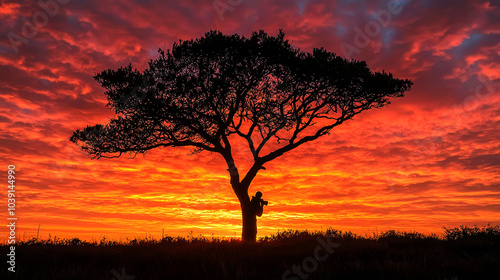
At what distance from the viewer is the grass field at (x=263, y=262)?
10508 mm

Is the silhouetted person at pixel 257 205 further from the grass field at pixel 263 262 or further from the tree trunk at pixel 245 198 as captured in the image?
the grass field at pixel 263 262

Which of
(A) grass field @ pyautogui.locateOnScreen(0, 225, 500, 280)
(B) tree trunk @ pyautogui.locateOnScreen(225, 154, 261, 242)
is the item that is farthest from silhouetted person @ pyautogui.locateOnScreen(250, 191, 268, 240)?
(A) grass field @ pyautogui.locateOnScreen(0, 225, 500, 280)

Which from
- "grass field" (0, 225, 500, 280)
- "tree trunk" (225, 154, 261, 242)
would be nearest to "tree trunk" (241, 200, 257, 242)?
"tree trunk" (225, 154, 261, 242)

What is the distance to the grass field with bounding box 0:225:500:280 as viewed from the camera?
10508mm

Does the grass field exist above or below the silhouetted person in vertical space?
below

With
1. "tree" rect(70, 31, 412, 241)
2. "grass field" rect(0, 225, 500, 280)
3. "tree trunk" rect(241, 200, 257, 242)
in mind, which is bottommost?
"grass field" rect(0, 225, 500, 280)

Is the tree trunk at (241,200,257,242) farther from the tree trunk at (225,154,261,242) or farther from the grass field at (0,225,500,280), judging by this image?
the grass field at (0,225,500,280)

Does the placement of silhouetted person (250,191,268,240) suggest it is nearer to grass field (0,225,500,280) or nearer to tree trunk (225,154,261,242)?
tree trunk (225,154,261,242)

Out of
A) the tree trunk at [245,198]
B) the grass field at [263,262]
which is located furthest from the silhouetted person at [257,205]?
the grass field at [263,262]

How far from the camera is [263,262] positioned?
1236 cm

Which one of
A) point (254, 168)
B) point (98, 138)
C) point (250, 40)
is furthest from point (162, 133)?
point (250, 40)

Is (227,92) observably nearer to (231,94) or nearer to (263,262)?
(231,94)

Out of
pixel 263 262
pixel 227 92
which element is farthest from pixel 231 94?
pixel 263 262

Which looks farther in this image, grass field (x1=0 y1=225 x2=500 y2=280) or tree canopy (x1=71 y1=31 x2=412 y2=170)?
tree canopy (x1=71 y1=31 x2=412 y2=170)
